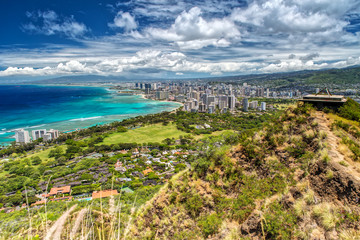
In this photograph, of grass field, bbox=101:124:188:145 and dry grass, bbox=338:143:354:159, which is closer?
dry grass, bbox=338:143:354:159

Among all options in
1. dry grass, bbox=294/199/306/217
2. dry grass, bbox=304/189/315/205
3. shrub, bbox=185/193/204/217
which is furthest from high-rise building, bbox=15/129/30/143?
dry grass, bbox=304/189/315/205

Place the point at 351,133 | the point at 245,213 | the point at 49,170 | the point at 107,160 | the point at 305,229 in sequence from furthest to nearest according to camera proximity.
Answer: the point at 107,160 → the point at 49,170 → the point at 351,133 → the point at 245,213 → the point at 305,229

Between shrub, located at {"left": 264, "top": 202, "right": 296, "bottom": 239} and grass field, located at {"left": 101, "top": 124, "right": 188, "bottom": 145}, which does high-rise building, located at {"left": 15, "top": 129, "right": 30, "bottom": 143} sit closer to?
grass field, located at {"left": 101, "top": 124, "right": 188, "bottom": 145}

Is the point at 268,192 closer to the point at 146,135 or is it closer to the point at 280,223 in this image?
the point at 280,223

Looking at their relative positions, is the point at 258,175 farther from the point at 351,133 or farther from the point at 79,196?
the point at 79,196

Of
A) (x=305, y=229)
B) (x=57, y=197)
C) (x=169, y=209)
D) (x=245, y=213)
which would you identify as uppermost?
(x=305, y=229)

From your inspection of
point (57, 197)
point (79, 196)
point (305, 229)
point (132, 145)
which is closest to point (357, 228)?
point (305, 229)
